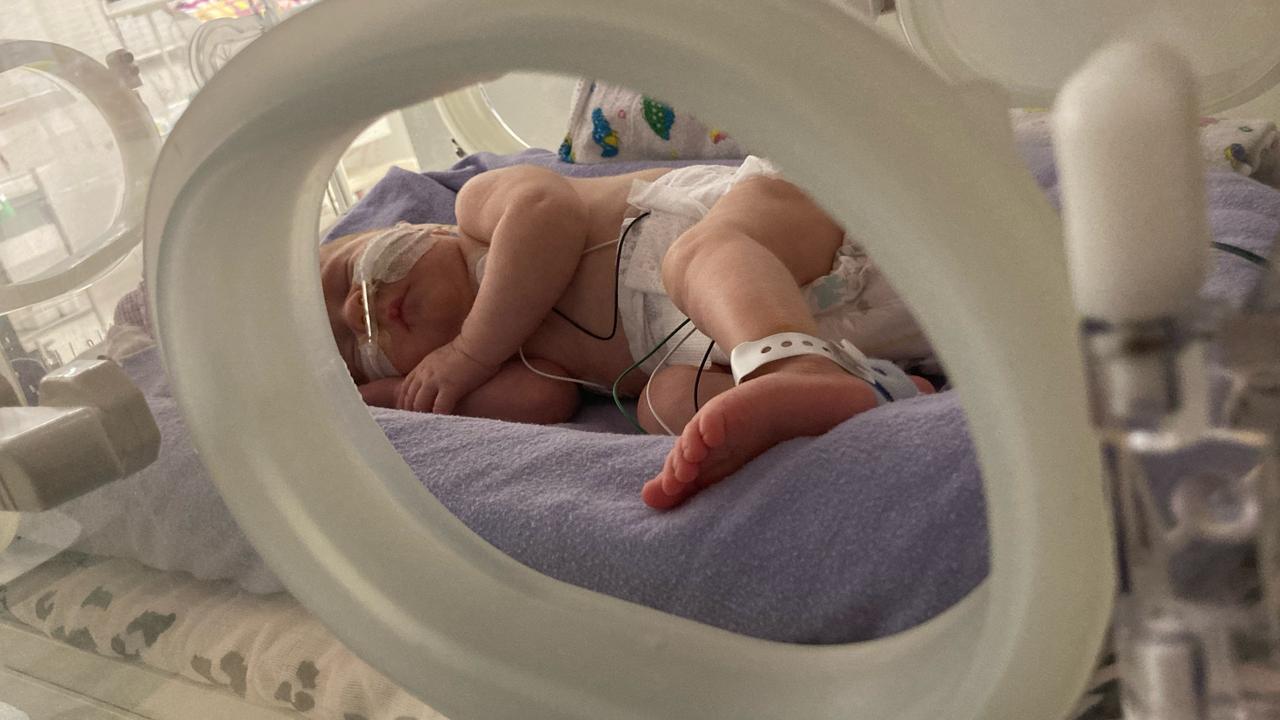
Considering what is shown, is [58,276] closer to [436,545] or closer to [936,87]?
[436,545]

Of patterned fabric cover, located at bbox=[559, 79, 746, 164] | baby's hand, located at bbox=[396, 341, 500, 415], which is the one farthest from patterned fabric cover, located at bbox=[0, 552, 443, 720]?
patterned fabric cover, located at bbox=[559, 79, 746, 164]

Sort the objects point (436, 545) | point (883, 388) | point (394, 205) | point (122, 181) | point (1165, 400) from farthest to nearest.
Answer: point (394, 205)
point (122, 181)
point (883, 388)
point (436, 545)
point (1165, 400)

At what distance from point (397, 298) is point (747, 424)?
0.71m

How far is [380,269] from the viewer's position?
1211 mm

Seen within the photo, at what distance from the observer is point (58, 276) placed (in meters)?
A: 0.87

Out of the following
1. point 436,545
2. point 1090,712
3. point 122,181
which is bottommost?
point 1090,712

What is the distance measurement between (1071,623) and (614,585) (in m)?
0.34

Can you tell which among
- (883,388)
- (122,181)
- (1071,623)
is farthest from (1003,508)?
(122,181)

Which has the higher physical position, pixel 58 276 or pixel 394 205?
pixel 58 276

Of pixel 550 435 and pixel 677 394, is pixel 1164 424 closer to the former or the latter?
pixel 550 435

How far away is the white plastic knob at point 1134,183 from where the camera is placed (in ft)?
0.69

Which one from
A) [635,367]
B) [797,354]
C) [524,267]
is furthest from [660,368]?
[797,354]

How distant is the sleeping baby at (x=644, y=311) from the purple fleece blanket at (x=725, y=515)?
5 cm

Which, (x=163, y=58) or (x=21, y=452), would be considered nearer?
(x=21, y=452)
